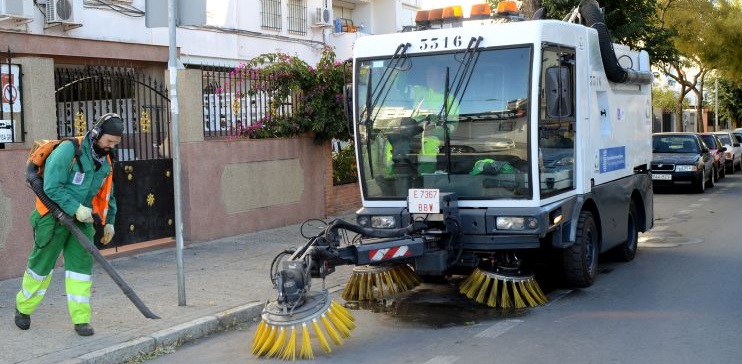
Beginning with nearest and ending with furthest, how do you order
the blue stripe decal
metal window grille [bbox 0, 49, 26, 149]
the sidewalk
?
the sidewalk
metal window grille [bbox 0, 49, 26, 149]
the blue stripe decal

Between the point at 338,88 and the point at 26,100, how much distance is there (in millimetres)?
5709

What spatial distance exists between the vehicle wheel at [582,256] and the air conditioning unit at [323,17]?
16104 millimetres

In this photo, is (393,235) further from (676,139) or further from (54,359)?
(676,139)

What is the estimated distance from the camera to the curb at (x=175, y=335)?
20.3ft

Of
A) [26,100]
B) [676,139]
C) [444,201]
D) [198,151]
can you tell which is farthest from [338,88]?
[676,139]

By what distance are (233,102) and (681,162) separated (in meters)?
12.4

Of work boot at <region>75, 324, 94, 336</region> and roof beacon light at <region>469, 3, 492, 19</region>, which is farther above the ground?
roof beacon light at <region>469, 3, 492, 19</region>

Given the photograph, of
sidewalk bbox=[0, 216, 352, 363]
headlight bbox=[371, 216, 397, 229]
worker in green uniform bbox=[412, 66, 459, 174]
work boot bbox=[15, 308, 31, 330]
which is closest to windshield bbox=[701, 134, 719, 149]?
sidewalk bbox=[0, 216, 352, 363]

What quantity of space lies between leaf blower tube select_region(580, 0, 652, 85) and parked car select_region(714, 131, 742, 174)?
65.9 feet

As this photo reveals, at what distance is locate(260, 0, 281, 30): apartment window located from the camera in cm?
2202

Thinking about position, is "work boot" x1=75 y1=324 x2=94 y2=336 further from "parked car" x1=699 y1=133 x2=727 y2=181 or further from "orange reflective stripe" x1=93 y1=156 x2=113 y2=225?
"parked car" x1=699 y1=133 x2=727 y2=181

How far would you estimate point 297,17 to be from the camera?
23.5 m

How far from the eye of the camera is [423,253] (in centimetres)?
728

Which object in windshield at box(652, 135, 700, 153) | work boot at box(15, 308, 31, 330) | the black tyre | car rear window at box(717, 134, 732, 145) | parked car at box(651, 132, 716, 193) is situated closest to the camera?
work boot at box(15, 308, 31, 330)
